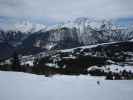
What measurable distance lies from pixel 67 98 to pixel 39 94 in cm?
113

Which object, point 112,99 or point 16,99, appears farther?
→ point 112,99

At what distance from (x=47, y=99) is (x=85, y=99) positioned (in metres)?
1.44

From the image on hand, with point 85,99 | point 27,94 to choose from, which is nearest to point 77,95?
point 85,99

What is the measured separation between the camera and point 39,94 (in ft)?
24.2

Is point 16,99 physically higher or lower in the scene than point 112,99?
higher

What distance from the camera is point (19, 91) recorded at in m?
7.52

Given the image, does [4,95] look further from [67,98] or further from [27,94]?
[67,98]

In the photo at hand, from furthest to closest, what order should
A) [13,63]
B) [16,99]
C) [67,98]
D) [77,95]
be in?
[13,63]
[77,95]
[67,98]
[16,99]

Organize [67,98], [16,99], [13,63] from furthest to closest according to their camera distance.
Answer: [13,63]
[67,98]
[16,99]

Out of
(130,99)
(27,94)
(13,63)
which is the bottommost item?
(13,63)

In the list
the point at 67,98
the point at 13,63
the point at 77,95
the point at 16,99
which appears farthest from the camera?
the point at 13,63

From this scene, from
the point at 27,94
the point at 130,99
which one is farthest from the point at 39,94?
the point at 130,99

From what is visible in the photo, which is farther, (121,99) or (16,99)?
(121,99)

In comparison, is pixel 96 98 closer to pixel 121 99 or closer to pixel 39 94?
pixel 121 99
